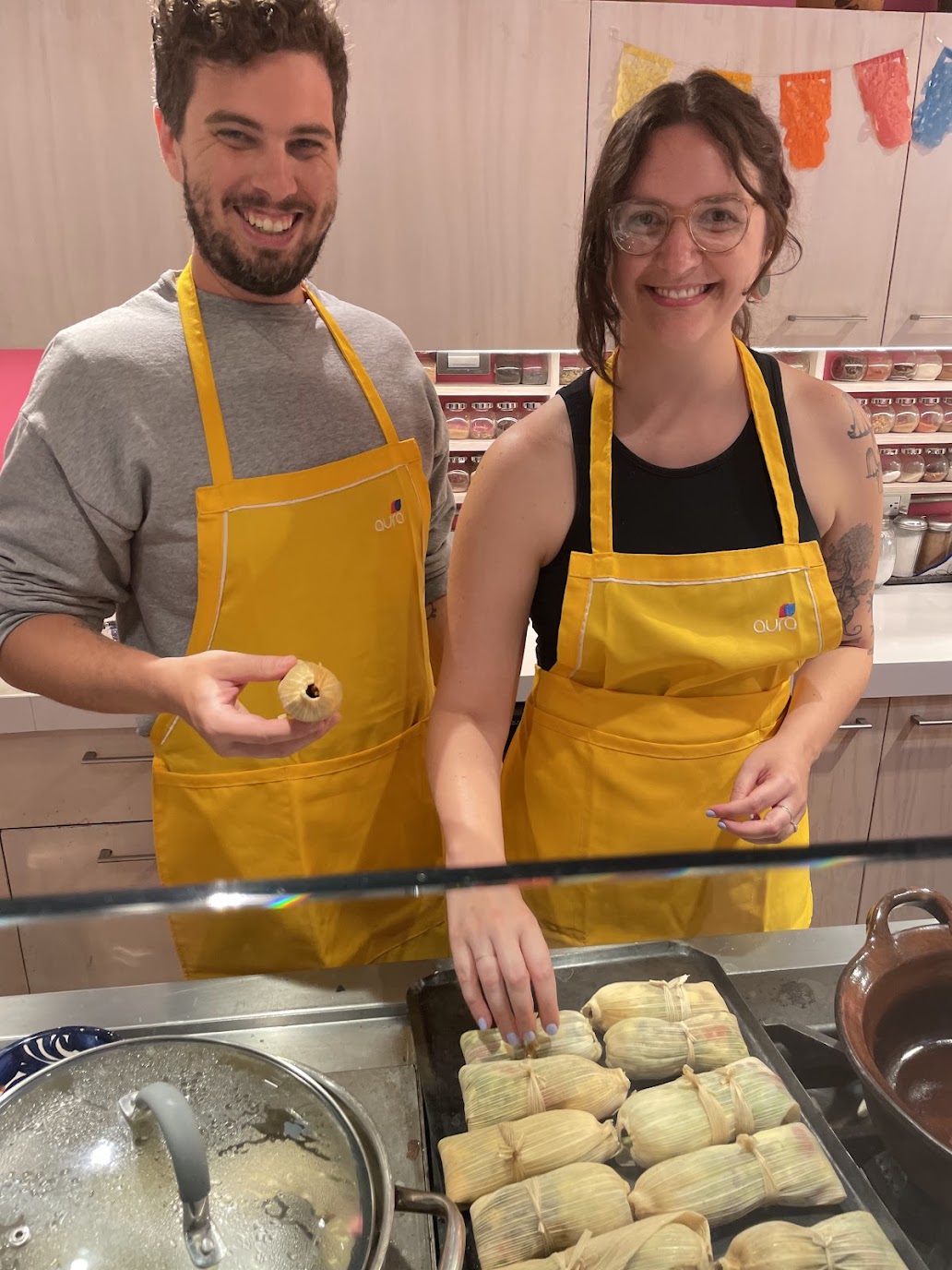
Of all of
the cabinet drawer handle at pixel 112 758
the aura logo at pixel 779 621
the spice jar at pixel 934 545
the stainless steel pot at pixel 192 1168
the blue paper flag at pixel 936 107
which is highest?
the blue paper flag at pixel 936 107

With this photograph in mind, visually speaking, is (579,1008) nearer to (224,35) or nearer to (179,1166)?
(179,1166)

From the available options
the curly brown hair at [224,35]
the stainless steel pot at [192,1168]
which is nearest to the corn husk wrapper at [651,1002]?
the stainless steel pot at [192,1168]

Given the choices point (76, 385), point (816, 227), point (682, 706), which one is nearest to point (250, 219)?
point (76, 385)

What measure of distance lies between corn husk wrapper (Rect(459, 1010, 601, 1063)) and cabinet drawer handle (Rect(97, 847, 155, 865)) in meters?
1.79

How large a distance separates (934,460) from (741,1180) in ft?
8.94

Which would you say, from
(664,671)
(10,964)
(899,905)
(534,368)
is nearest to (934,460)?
(534,368)

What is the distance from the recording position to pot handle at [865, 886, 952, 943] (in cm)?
68

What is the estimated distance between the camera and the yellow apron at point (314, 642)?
4.17 feet

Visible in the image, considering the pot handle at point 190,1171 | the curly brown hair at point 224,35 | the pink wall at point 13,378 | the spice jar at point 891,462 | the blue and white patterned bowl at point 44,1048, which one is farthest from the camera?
the spice jar at point 891,462

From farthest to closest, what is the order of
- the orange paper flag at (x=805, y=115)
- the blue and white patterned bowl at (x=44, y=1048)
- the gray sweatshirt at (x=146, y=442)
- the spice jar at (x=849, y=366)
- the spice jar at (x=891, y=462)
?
the spice jar at (x=891, y=462)
the spice jar at (x=849, y=366)
the orange paper flag at (x=805, y=115)
the gray sweatshirt at (x=146, y=442)
the blue and white patterned bowl at (x=44, y=1048)

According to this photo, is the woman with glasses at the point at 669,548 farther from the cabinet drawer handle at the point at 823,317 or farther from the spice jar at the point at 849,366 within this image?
the spice jar at the point at 849,366

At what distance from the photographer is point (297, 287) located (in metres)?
1.34

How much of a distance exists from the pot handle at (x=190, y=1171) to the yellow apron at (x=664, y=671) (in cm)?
70

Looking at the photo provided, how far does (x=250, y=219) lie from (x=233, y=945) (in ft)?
2.87
